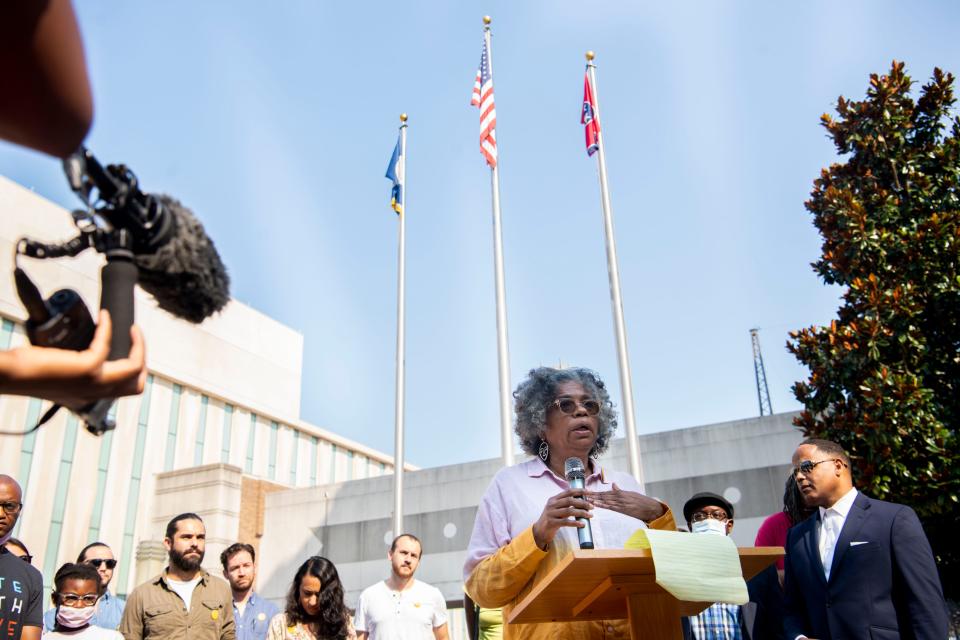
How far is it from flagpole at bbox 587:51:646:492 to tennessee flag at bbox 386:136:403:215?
4054 millimetres

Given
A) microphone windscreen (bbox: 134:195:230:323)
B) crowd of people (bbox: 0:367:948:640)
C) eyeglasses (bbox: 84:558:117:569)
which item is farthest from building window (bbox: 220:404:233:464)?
microphone windscreen (bbox: 134:195:230:323)

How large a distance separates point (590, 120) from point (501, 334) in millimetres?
4205

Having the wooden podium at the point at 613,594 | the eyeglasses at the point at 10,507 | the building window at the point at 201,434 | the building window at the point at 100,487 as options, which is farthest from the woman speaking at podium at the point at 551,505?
the building window at the point at 201,434

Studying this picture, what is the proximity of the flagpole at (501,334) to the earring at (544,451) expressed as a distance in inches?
356

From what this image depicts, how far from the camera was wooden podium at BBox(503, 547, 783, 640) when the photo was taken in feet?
7.99

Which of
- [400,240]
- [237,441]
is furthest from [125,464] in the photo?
[400,240]

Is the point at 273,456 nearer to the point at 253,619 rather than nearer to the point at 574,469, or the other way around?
the point at 253,619

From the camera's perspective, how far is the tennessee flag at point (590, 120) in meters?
14.2

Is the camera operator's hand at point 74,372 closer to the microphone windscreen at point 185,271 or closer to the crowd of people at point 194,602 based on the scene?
the microphone windscreen at point 185,271

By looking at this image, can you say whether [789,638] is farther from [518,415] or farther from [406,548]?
[406,548]

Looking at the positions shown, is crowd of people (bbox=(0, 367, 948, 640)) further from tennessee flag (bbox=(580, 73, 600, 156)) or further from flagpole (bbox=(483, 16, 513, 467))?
tennessee flag (bbox=(580, 73, 600, 156))

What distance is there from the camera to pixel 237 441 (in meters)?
36.9

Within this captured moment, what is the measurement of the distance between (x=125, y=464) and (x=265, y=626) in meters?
27.1

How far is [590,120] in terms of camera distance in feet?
47.0
